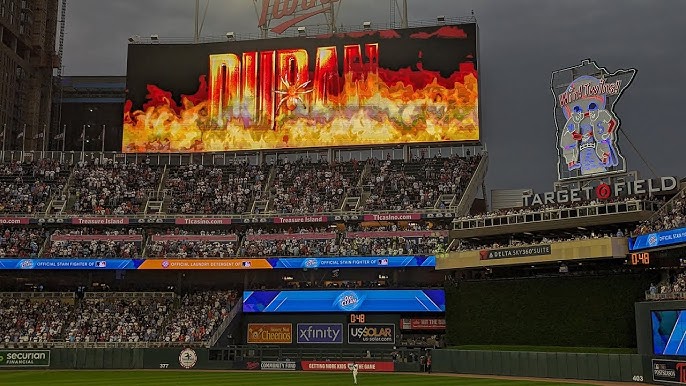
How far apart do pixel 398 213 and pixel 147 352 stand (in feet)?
68.8

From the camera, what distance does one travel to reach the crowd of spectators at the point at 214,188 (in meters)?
61.0

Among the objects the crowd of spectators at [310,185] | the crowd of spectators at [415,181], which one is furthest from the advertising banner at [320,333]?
the crowd of spectators at [415,181]

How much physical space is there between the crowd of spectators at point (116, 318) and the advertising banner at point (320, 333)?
5.83 m

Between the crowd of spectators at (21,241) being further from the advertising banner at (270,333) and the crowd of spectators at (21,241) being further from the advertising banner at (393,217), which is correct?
the advertising banner at (393,217)

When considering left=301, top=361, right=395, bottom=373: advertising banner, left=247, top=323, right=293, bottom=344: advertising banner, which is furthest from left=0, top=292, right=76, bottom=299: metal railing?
left=301, top=361, right=395, bottom=373: advertising banner

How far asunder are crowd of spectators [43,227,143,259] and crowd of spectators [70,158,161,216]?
162 centimetres

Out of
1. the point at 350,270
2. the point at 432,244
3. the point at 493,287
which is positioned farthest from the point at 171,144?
the point at 493,287

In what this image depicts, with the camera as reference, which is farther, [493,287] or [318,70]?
[318,70]

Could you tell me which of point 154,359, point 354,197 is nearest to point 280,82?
point 354,197

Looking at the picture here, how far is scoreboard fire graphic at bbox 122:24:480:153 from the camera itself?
203 ft

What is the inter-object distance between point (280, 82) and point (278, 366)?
27.1 meters

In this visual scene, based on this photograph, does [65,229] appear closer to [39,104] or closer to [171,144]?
[171,144]

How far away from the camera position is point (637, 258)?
40.2 m

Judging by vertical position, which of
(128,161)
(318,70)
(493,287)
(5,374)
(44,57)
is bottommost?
(5,374)
